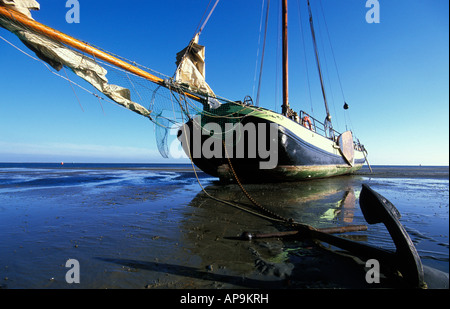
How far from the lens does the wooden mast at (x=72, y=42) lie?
4.42 m

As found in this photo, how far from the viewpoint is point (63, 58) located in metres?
5.05

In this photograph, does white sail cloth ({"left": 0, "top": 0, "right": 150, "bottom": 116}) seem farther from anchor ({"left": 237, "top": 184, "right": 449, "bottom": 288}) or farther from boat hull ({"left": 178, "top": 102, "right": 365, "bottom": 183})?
anchor ({"left": 237, "top": 184, "right": 449, "bottom": 288})

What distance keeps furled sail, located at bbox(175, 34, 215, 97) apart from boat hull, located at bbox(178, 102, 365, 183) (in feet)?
4.98

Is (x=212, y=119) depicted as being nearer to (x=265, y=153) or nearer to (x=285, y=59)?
(x=265, y=153)

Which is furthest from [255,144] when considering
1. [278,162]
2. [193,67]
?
[193,67]

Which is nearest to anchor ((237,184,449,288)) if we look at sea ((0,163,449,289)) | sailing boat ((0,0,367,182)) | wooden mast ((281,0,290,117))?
sea ((0,163,449,289))

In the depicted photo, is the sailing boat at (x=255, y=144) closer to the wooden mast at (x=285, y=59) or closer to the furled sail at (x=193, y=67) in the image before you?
the furled sail at (x=193, y=67)

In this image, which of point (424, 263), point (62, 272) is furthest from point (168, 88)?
point (424, 263)

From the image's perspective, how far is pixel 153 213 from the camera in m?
5.47

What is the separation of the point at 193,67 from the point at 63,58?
4371mm

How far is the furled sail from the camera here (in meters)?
8.02

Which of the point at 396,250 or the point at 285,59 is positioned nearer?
the point at 396,250

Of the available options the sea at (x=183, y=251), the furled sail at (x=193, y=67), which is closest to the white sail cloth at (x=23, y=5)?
the furled sail at (x=193, y=67)

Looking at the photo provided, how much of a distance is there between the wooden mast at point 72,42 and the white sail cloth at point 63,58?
0.10 metres
